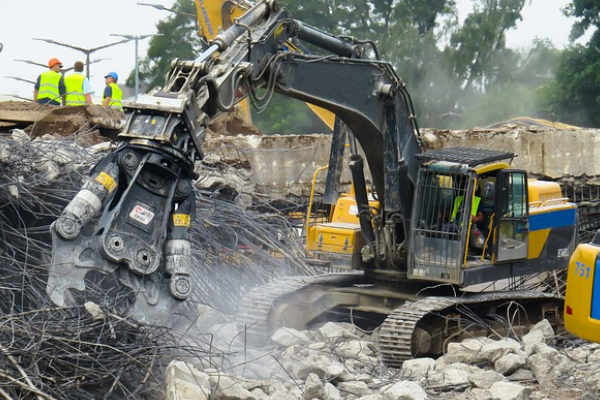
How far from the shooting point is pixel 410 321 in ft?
31.2

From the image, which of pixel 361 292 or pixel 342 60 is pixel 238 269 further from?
pixel 342 60

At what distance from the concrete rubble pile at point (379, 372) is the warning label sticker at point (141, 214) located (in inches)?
41.8

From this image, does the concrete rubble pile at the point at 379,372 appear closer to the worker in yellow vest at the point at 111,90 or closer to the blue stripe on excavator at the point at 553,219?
the blue stripe on excavator at the point at 553,219

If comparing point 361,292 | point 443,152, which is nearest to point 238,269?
point 361,292

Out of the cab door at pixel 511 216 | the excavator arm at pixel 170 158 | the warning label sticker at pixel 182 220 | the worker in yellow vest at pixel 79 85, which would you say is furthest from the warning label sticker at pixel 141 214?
the worker in yellow vest at pixel 79 85

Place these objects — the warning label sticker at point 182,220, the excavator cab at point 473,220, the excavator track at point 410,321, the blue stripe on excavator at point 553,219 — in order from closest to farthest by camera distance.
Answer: the warning label sticker at point 182,220
the excavator track at point 410,321
the excavator cab at point 473,220
the blue stripe on excavator at point 553,219

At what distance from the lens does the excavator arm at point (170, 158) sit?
6965 mm

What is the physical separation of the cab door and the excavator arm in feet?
6.14

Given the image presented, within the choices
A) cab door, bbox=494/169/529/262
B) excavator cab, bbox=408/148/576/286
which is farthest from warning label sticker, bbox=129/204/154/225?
cab door, bbox=494/169/529/262

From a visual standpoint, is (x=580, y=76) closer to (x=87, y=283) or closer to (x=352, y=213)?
(x=352, y=213)

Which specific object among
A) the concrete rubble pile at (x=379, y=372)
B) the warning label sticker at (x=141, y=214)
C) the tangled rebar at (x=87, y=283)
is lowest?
the concrete rubble pile at (x=379, y=372)

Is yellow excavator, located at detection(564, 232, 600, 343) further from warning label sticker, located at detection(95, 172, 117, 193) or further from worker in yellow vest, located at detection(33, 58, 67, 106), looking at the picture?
worker in yellow vest, located at detection(33, 58, 67, 106)

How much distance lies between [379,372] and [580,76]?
25368 millimetres

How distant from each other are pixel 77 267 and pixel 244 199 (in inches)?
273
